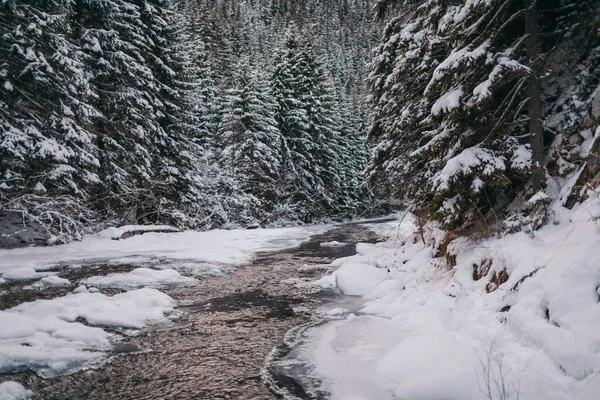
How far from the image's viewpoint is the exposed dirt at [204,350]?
4.78 m

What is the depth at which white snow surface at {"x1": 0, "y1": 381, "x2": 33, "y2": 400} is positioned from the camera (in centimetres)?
448

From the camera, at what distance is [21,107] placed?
47.4 ft

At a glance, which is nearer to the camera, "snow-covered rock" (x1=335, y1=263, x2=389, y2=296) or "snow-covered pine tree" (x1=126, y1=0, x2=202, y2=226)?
"snow-covered rock" (x1=335, y1=263, x2=389, y2=296)

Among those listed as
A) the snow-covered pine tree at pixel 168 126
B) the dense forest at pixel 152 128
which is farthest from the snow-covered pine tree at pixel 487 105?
the snow-covered pine tree at pixel 168 126

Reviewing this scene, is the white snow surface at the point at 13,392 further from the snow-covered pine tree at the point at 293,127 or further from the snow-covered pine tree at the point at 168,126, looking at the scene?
the snow-covered pine tree at the point at 293,127

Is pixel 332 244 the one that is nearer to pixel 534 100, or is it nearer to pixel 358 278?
Answer: pixel 358 278

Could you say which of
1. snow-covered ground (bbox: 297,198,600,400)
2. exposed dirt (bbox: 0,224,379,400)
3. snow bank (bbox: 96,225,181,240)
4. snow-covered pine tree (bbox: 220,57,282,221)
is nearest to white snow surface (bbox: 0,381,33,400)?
exposed dirt (bbox: 0,224,379,400)

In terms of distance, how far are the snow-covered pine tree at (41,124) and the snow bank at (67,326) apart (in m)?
8.24

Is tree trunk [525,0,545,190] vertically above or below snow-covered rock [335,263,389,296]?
above

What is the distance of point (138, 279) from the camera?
1036 centimetres

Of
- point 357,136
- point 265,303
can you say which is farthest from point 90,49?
point 357,136

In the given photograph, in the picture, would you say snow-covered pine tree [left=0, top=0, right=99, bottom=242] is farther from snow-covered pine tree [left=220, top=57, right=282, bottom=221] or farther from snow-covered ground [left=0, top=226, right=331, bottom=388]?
snow-covered pine tree [left=220, top=57, right=282, bottom=221]

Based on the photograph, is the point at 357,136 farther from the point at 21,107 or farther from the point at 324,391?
the point at 324,391

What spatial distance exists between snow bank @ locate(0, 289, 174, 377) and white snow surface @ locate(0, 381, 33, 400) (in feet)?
1.43
